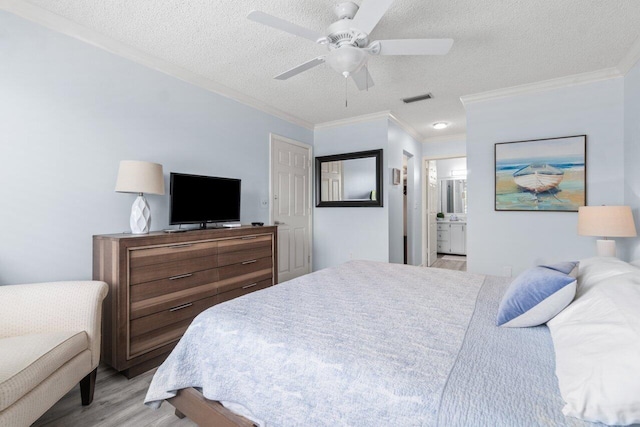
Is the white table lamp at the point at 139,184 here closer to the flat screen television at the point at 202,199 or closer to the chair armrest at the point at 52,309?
the flat screen television at the point at 202,199

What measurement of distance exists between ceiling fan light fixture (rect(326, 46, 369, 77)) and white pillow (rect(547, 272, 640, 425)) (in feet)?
5.60

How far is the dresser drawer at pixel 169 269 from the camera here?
2088 millimetres

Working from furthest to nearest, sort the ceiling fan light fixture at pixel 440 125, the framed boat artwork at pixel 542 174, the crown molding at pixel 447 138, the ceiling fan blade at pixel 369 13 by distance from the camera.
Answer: the crown molding at pixel 447 138
the ceiling fan light fixture at pixel 440 125
the framed boat artwork at pixel 542 174
the ceiling fan blade at pixel 369 13

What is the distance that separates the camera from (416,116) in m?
4.33

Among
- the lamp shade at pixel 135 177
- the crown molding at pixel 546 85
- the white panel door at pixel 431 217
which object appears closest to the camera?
the lamp shade at pixel 135 177

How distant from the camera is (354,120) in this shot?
14.5 feet

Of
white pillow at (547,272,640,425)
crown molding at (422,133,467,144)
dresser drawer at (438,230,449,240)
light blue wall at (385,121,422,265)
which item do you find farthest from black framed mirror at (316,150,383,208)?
dresser drawer at (438,230,449,240)

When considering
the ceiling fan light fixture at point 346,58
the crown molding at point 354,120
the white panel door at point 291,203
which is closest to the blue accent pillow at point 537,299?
the ceiling fan light fixture at point 346,58

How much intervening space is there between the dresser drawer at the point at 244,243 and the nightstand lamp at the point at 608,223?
2.93 metres

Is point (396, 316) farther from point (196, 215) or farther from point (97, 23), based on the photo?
point (97, 23)

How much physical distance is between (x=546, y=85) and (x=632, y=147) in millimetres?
992

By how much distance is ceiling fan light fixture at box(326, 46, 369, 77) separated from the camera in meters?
1.87

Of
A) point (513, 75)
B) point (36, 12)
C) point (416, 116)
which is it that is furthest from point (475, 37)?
point (36, 12)

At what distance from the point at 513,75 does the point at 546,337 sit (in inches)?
113
